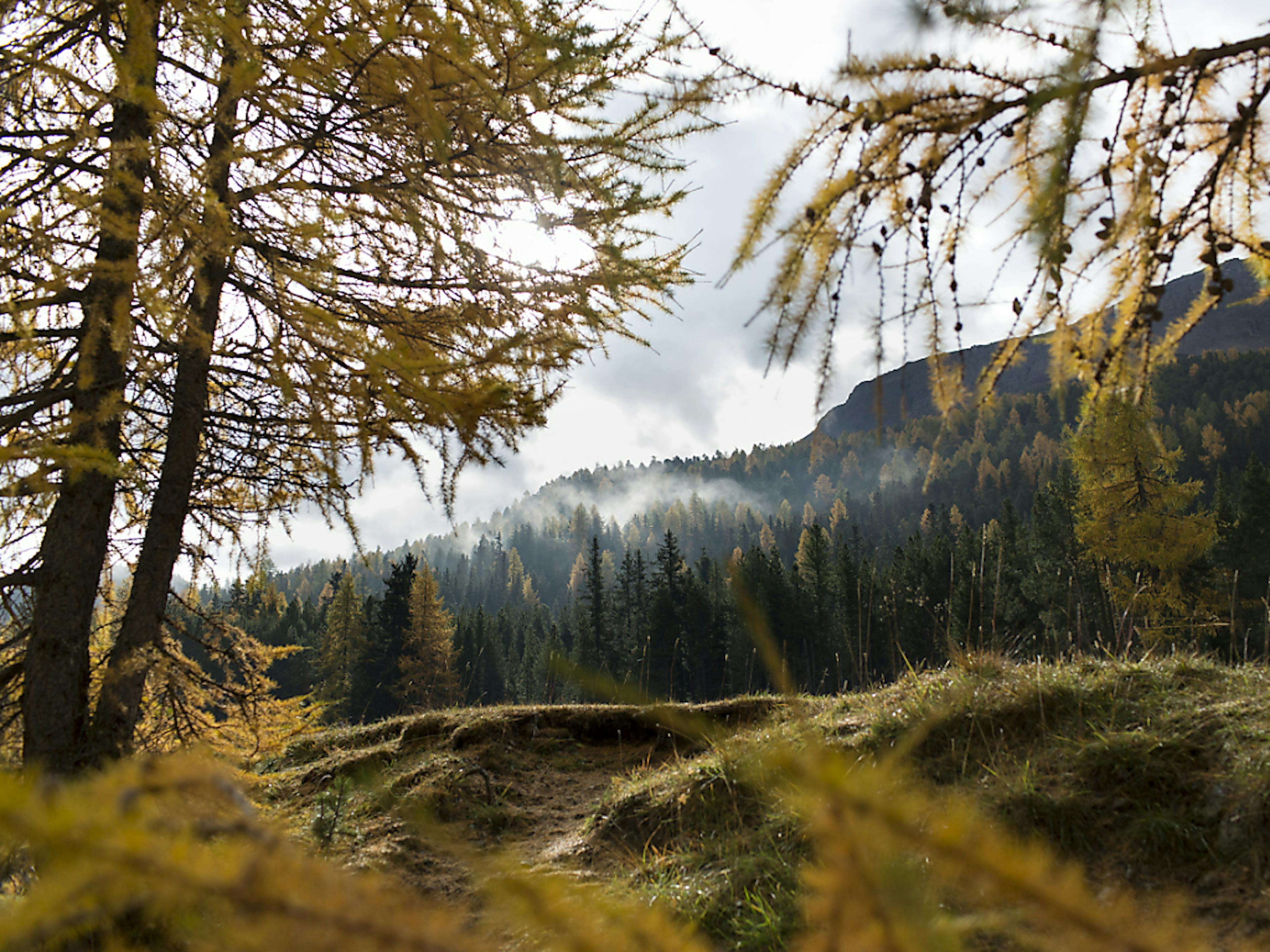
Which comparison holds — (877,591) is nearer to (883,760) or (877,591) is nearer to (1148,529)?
(1148,529)

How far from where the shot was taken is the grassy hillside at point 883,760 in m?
2.33

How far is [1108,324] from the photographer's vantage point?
2.09 metres

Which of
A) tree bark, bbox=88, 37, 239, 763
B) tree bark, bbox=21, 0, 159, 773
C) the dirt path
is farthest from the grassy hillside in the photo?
tree bark, bbox=21, 0, 159, 773

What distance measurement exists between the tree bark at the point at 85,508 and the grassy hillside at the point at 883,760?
1145mm

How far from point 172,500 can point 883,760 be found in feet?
14.3

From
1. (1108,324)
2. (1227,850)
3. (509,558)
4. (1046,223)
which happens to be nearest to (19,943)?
(1046,223)

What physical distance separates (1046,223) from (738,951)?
2.73m

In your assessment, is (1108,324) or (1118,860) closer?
(1108,324)

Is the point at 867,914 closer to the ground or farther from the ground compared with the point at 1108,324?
closer to the ground

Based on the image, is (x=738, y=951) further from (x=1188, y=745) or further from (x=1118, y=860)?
(x=1188, y=745)

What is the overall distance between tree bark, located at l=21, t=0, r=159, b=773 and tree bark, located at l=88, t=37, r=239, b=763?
6.4 inches

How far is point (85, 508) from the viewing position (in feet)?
11.2

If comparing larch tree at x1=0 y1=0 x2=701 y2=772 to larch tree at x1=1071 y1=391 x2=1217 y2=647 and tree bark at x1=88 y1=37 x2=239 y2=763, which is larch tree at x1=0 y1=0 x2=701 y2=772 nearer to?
tree bark at x1=88 y1=37 x2=239 y2=763

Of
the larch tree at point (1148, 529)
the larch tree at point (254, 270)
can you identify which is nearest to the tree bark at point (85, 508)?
the larch tree at point (254, 270)
